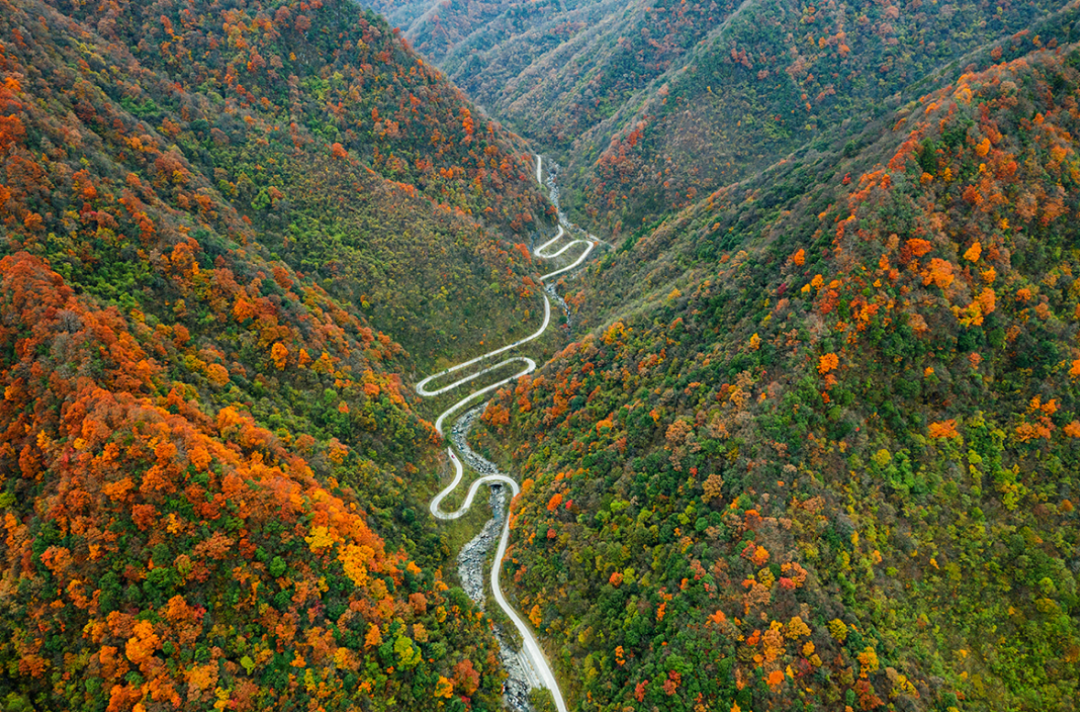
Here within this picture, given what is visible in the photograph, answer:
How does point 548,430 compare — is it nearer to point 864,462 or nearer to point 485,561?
point 485,561

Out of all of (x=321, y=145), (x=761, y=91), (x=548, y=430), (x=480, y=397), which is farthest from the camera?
(x=761, y=91)

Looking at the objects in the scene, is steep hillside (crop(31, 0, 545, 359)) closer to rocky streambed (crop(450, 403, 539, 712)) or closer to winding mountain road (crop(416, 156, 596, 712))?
winding mountain road (crop(416, 156, 596, 712))

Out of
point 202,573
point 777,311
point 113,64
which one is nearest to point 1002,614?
point 777,311

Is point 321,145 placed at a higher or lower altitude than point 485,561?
higher

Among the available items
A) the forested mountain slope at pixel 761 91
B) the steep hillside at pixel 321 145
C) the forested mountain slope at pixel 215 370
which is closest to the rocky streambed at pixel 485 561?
the forested mountain slope at pixel 215 370

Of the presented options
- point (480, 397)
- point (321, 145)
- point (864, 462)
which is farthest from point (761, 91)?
point (864, 462)

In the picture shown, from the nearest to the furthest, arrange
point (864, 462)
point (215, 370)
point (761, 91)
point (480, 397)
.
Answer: point (864, 462) < point (215, 370) < point (480, 397) < point (761, 91)
